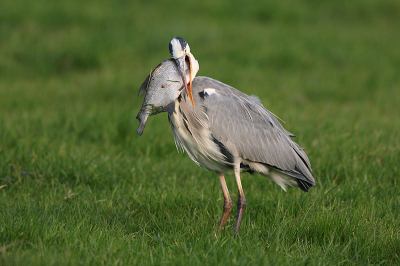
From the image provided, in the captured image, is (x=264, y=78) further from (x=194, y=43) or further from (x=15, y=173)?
(x=15, y=173)

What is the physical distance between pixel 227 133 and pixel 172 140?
2144 millimetres

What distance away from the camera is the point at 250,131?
3814 mm

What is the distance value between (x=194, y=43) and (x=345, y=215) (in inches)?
267

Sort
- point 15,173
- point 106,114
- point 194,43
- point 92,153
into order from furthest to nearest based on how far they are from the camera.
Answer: point 194,43 < point 106,114 < point 92,153 < point 15,173

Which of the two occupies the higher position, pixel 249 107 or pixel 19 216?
pixel 249 107

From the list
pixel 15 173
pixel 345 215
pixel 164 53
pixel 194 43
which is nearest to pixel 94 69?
pixel 164 53

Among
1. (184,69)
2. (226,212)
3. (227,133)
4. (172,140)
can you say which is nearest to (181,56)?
(184,69)

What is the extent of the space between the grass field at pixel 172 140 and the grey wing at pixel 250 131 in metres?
0.39

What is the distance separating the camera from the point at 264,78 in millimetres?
8578

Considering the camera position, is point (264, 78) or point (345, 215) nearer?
point (345, 215)

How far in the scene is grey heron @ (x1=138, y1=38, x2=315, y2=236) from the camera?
11.6ft

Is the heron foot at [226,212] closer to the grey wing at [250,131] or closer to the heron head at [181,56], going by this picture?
the grey wing at [250,131]

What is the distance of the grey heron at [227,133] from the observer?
11.6 feet

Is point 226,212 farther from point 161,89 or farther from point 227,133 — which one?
point 161,89
